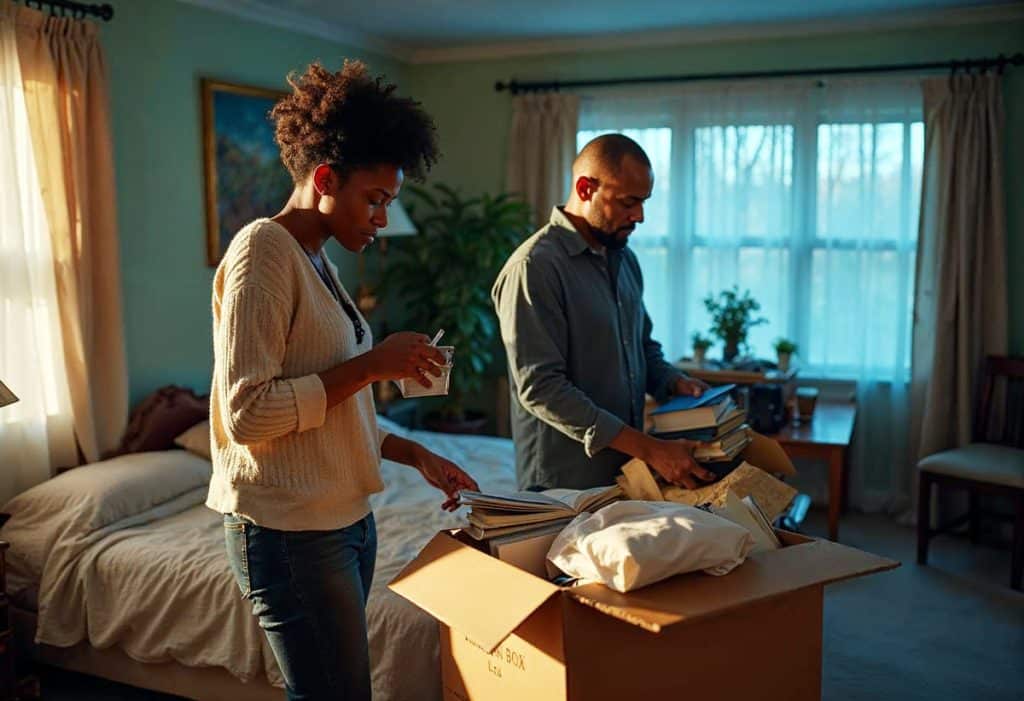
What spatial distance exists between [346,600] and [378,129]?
0.77 m

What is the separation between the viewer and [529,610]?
1.28m

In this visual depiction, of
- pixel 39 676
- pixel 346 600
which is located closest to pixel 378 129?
pixel 346 600

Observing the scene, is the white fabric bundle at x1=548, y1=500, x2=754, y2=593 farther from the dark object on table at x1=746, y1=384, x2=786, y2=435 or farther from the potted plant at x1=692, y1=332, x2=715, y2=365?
the potted plant at x1=692, y1=332, x2=715, y2=365

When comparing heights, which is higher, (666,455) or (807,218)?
(807,218)

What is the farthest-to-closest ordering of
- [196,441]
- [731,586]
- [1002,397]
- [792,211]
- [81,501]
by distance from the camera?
[792,211]
[1002,397]
[196,441]
[81,501]
[731,586]

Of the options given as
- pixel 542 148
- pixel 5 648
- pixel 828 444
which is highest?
pixel 542 148

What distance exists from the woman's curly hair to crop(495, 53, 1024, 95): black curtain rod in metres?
3.51

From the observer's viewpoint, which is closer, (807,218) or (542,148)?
(807,218)

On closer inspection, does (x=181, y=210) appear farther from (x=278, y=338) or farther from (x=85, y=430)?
(x=278, y=338)

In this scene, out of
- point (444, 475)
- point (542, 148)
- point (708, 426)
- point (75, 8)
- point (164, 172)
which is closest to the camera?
point (444, 475)

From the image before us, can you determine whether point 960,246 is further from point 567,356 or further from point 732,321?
point 567,356

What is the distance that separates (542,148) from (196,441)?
2536 mm

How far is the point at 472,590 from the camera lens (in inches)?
55.3

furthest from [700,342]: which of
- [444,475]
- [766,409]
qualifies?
[444,475]
